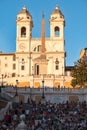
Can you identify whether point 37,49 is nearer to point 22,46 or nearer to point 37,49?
point 37,49

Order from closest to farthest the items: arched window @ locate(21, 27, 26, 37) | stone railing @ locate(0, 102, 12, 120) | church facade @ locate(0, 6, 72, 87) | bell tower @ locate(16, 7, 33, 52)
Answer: stone railing @ locate(0, 102, 12, 120)
church facade @ locate(0, 6, 72, 87)
bell tower @ locate(16, 7, 33, 52)
arched window @ locate(21, 27, 26, 37)

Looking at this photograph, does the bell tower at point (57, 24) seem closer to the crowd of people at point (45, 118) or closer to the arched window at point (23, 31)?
the arched window at point (23, 31)

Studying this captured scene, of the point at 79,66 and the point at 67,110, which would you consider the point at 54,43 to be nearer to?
the point at 79,66

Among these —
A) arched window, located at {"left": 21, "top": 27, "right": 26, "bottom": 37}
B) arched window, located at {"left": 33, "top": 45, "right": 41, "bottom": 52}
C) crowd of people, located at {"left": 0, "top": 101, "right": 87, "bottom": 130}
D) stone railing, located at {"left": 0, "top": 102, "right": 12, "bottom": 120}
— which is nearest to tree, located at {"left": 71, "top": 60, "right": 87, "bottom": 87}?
crowd of people, located at {"left": 0, "top": 101, "right": 87, "bottom": 130}

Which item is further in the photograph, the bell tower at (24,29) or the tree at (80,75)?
the bell tower at (24,29)

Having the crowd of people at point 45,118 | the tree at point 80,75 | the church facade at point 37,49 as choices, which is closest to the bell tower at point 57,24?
the church facade at point 37,49

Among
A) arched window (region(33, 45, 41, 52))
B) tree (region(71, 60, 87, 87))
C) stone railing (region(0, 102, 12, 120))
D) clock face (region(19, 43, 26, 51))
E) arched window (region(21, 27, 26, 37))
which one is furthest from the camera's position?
arched window (region(21, 27, 26, 37))

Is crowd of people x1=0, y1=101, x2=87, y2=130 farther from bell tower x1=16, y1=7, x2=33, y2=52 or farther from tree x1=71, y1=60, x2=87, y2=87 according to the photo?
bell tower x1=16, y1=7, x2=33, y2=52

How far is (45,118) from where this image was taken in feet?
141

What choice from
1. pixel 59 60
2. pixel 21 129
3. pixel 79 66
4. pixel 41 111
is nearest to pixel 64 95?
pixel 79 66

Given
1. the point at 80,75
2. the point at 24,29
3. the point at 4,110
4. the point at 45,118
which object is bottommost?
the point at 45,118

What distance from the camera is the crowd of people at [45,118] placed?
3790 cm

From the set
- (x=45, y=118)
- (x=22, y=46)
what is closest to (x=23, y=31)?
(x=22, y=46)

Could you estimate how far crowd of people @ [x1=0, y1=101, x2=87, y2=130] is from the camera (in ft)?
124
